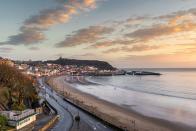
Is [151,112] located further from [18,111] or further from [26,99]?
[18,111]

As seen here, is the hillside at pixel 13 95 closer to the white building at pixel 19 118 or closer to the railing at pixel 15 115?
the white building at pixel 19 118

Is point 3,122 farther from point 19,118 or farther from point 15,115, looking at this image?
point 15,115

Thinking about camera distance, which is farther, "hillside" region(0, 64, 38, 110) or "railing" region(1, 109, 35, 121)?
"hillside" region(0, 64, 38, 110)

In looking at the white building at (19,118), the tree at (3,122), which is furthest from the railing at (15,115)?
the tree at (3,122)

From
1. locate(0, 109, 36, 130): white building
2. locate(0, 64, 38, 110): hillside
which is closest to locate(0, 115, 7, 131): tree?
locate(0, 109, 36, 130): white building

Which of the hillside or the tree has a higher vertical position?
the hillside

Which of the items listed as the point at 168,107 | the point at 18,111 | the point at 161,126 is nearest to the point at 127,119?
the point at 161,126

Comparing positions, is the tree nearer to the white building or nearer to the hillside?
the white building

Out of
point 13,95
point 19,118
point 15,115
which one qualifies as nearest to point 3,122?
point 19,118
